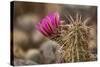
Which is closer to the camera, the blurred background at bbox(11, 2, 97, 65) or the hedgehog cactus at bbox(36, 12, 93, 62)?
the blurred background at bbox(11, 2, 97, 65)

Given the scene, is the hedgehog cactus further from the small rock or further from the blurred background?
the small rock

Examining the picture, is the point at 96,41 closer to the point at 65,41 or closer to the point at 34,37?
the point at 65,41

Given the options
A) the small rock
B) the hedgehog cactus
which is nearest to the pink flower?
the hedgehog cactus

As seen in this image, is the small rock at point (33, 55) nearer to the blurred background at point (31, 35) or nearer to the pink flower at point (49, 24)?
the blurred background at point (31, 35)

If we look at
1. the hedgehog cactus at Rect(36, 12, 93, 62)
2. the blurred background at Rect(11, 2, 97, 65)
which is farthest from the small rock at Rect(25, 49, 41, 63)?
the hedgehog cactus at Rect(36, 12, 93, 62)

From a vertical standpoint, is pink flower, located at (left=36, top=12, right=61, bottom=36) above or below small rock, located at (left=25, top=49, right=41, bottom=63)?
above

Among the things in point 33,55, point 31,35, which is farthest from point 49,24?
point 33,55

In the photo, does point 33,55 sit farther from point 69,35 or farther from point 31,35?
point 69,35

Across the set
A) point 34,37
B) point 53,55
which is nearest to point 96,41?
point 53,55
